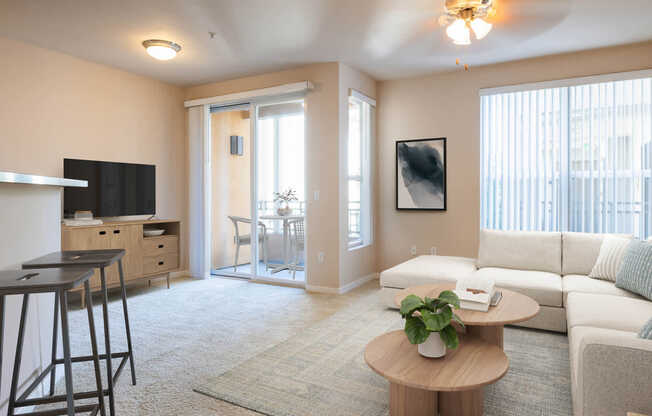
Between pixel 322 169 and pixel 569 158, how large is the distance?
267 centimetres

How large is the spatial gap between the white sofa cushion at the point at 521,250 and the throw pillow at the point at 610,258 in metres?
0.36

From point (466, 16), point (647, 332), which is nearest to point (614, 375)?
point (647, 332)

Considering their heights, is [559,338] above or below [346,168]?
below

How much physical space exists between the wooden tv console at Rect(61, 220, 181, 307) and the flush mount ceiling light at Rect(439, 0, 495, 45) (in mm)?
3675

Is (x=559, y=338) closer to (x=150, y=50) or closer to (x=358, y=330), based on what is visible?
(x=358, y=330)

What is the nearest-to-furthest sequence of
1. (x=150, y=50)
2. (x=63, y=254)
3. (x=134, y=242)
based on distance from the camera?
1. (x=63, y=254)
2. (x=150, y=50)
3. (x=134, y=242)

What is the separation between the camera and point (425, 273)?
377cm

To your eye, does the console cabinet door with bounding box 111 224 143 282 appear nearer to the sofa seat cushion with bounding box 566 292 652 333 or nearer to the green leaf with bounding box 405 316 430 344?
the green leaf with bounding box 405 316 430 344

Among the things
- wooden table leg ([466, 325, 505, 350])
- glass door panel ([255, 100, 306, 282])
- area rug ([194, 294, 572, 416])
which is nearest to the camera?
area rug ([194, 294, 572, 416])

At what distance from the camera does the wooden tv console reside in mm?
3936

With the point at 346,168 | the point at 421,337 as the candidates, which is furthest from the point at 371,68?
the point at 421,337

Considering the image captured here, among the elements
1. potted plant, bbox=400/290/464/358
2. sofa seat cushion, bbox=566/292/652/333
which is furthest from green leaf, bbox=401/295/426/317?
sofa seat cushion, bbox=566/292/652/333

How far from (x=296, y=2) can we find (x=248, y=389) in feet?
8.95

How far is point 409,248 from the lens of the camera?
5.21 meters
